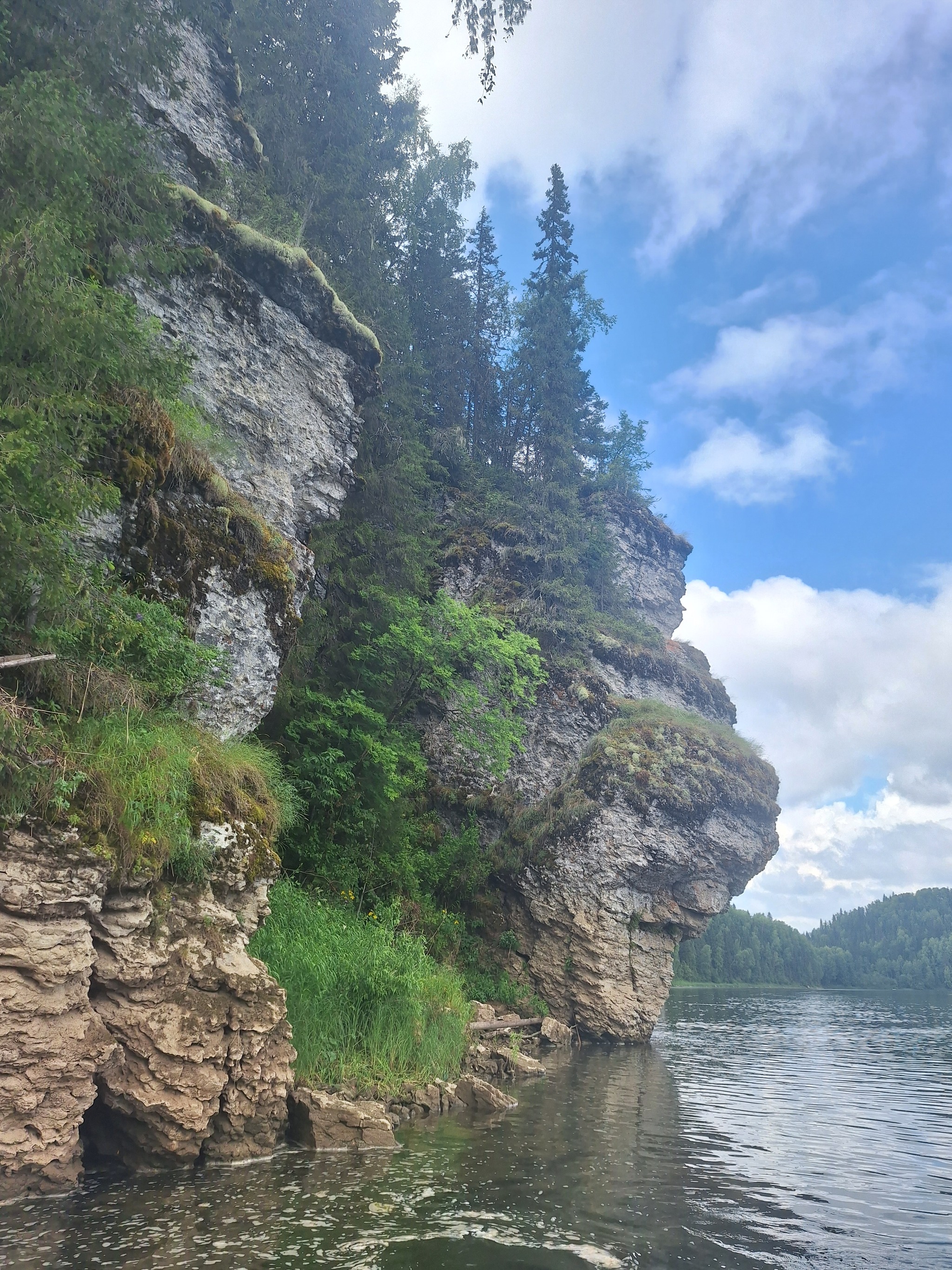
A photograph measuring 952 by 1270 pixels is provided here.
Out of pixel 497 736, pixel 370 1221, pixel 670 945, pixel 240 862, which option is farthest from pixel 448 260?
pixel 370 1221

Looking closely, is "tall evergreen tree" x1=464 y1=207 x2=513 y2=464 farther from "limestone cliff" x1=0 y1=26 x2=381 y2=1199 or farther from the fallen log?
the fallen log

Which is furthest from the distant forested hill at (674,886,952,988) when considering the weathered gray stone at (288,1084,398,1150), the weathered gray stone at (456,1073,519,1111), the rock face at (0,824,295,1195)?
the rock face at (0,824,295,1195)

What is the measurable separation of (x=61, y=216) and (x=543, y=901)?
69.0 feet

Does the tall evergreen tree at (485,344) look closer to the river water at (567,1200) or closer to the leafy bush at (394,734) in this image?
the leafy bush at (394,734)

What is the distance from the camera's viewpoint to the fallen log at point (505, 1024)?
637 inches

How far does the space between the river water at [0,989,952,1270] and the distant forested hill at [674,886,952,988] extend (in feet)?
247

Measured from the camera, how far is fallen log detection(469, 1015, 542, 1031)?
16172 millimetres

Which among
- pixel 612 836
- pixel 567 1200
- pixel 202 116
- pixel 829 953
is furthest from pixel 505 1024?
pixel 829 953

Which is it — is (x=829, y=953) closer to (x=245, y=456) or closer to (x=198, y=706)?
(x=245, y=456)

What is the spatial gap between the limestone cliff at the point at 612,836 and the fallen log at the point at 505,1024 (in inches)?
88.1

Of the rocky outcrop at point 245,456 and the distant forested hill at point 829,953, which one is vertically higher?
the rocky outcrop at point 245,456

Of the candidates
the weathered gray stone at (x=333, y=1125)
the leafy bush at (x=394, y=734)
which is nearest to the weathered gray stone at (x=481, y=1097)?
the weathered gray stone at (x=333, y=1125)

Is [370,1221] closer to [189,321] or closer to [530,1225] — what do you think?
[530,1225]

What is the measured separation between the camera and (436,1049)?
39.6ft
